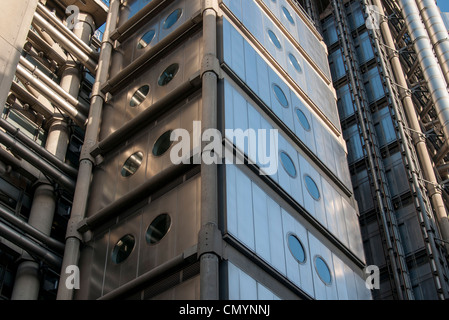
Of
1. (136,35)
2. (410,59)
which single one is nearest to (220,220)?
(136,35)

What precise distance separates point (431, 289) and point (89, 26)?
1042 inches

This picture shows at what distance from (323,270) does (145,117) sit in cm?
982

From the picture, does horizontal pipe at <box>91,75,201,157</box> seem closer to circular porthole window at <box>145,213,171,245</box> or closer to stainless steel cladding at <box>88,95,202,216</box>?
stainless steel cladding at <box>88,95,202,216</box>

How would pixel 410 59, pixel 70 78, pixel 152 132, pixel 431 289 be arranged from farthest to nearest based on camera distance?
pixel 410 59 → pixel 431 289 → pixel 70 78 → pixel 152 132

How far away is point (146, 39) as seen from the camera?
33.3m

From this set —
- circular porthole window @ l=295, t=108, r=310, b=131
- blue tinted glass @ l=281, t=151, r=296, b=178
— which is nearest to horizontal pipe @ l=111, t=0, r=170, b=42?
circular porthole window @ l=295, t=108, r=310, b=131

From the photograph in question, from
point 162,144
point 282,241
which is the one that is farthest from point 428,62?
point 162,144

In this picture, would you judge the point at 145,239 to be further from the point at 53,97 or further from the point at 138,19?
the point at 138,19

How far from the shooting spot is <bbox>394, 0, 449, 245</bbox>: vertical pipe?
142 ft

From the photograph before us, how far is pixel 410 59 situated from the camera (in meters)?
57.4

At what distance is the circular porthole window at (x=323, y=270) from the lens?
87.2 feet

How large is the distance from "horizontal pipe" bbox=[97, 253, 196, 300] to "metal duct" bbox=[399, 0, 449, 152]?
29.7 meters
